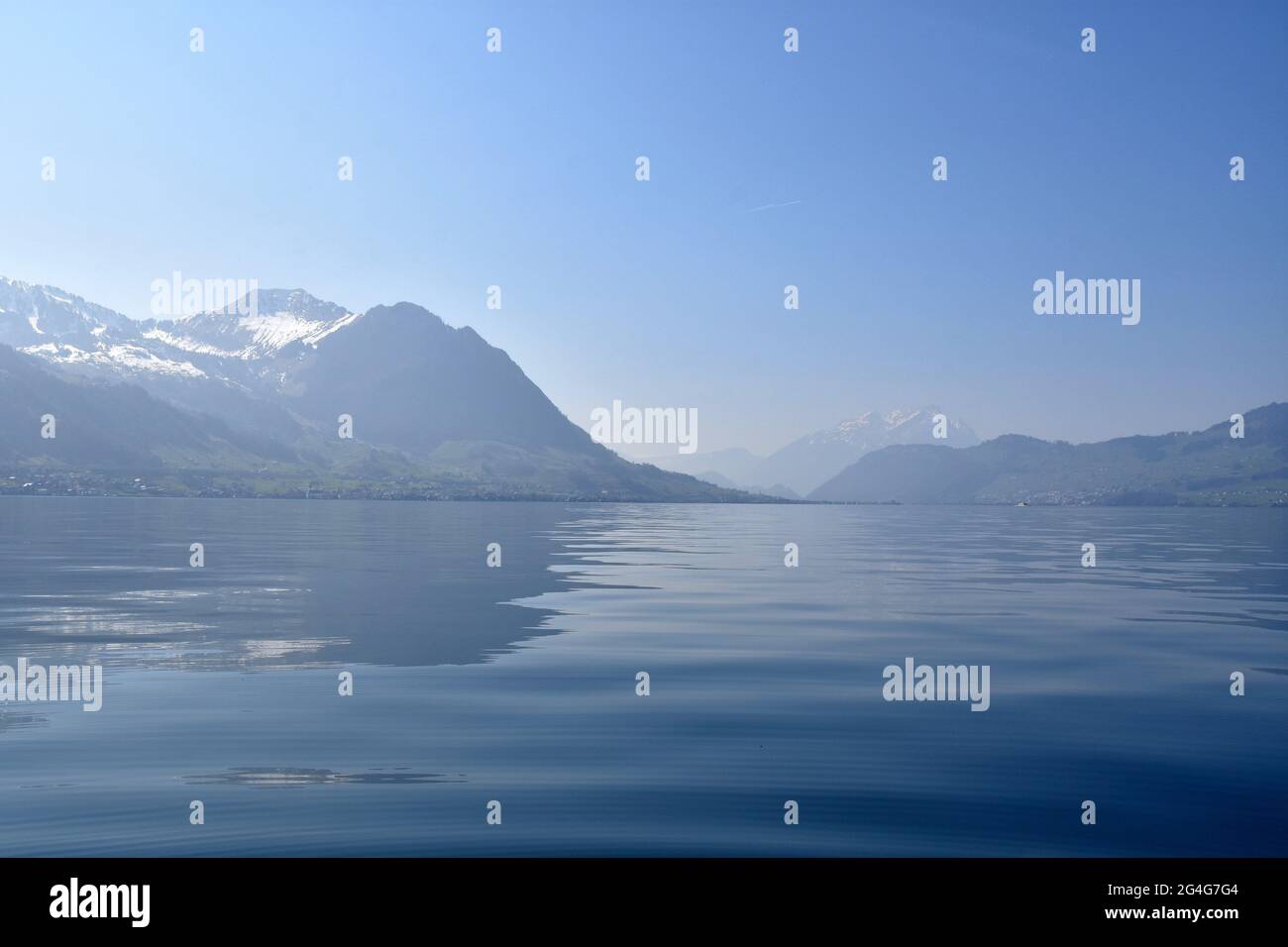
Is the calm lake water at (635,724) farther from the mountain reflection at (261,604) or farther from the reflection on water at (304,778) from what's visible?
the mountain reflection at (261,604)

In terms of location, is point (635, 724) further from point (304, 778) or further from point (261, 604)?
point (261, 604)

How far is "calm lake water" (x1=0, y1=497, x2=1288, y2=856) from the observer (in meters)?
18.5

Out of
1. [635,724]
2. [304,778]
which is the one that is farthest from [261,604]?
[304,778]

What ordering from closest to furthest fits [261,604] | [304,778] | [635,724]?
[304,778] → [635,724] → [261,604]

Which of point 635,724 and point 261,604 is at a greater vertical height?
point 261,604

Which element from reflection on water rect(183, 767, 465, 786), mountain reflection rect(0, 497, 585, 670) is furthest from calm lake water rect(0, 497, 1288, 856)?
mountain reflection rect(0, 497, 585, 670)

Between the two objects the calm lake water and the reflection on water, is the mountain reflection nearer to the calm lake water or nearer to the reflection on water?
the calm lake water

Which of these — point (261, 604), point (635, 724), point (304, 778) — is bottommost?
point (635, 724)

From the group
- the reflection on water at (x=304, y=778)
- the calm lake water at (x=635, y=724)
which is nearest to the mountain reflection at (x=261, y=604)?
the calm lake water at (x=635, y=724)

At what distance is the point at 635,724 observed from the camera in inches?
1045

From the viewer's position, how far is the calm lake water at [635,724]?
18500mm

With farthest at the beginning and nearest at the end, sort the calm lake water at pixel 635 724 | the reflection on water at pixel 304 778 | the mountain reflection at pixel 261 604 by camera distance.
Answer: the mountain reflection at pixel 261 604 → the reflection on water at pixel 304 778 → the calm lake water at pixel 635 724
